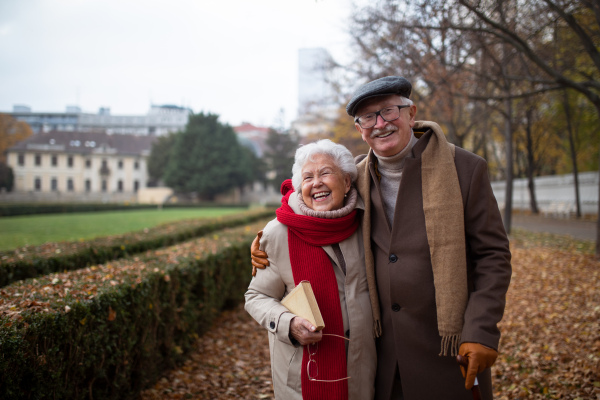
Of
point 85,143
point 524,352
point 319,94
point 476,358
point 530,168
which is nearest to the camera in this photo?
point 476,358

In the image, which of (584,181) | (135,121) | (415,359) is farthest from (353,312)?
(135,121)

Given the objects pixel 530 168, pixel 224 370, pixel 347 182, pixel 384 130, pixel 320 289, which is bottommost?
pixel 224 370

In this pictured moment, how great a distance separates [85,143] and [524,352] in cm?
7764

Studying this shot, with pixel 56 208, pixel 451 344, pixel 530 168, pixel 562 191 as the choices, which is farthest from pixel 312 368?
pixel 56 208

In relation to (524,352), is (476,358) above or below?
above

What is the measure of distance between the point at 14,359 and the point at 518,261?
1026 centimetres

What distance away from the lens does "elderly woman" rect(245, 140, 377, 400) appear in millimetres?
2158

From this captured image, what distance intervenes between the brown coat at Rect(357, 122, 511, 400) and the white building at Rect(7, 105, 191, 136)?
10046 centimetres

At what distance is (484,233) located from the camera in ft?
6.66

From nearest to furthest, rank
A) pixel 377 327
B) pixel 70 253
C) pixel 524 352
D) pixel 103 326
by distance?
pixel 377 327 < pixel 103 326 < pixel 524 352 < pixel 70 253

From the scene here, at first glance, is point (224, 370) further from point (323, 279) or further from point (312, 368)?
point (323, 279)

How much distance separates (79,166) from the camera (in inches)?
2726

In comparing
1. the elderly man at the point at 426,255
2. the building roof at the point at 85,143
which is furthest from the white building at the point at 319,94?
the building roof at the point at 85,143

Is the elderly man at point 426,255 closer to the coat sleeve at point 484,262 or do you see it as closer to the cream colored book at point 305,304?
the coat sleeve at point 484,262
